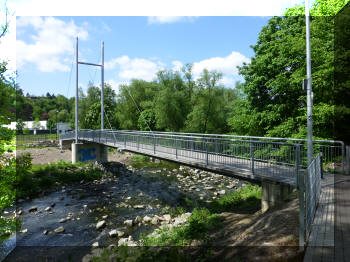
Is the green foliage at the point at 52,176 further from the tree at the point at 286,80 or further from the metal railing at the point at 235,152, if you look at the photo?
the tree at the point at 286,80

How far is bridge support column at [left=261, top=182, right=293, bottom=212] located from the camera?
21.6ft

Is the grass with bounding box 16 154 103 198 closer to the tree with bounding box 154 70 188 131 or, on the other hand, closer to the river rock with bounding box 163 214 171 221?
the river rock with bounding box 163 214 171 221

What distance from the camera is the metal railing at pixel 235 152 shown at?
6.86 meters

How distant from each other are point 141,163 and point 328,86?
16780mm

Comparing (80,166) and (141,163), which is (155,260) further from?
(141,163)

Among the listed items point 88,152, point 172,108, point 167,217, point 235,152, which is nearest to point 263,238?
point 235,152

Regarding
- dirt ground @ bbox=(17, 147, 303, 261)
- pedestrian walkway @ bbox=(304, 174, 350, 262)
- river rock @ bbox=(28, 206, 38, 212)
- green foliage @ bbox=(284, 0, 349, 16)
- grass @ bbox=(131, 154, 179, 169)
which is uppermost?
green foliage @ bbox=(284, 0, 349, 16)

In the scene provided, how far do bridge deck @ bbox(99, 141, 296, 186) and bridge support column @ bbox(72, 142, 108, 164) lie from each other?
1231 centimetres

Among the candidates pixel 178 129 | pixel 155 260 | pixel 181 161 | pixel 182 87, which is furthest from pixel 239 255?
pixel 182 87

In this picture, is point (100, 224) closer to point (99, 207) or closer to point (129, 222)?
point (129, 222)

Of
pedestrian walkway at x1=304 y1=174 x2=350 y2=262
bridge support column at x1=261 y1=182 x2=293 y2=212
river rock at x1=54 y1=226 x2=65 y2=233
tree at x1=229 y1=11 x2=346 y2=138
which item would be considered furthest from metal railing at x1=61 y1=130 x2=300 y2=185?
river rock at x1=54 y1=226 x2=65 y2=233

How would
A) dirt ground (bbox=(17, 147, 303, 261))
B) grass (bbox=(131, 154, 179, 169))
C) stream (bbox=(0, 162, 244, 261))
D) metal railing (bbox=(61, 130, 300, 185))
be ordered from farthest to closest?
grass (bbox=(131, 154, 179, 169)) → stream (bbox=(0, 162, 244, 261)) → metal railing (bbox=(61, 130, 300, 185)) → dirt ground (bbox=(17, 147, 303, 261))

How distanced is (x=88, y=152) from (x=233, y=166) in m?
17.6

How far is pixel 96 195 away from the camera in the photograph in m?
13.3
